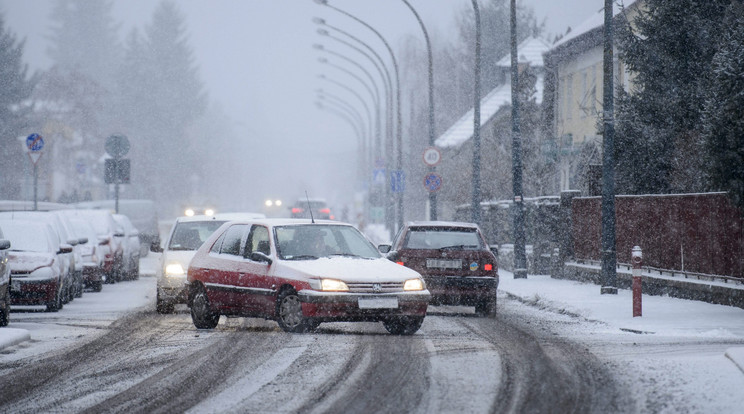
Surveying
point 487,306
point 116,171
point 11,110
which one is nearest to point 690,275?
point 487,306

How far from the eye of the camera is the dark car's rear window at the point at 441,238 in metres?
20.2

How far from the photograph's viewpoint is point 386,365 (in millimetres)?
11930

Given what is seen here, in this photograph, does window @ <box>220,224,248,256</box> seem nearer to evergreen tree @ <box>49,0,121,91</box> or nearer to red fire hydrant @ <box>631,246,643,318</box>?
red fire hydrant @ <box>631,246,643,318</box>

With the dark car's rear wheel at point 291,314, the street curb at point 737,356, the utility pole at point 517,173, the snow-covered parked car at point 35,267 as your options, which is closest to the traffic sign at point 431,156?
the utility pole at point 517,173

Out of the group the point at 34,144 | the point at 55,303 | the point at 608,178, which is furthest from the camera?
the point at 34,144

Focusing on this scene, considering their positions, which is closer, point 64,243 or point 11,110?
point 64,243

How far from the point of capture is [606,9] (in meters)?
23.0

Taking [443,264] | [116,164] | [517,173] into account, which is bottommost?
[443,264]

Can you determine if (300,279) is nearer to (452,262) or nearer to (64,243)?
(452,262)

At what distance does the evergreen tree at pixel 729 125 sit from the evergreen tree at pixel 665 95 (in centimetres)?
697

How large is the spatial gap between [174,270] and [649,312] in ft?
22.8

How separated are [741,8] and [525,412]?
12.4m

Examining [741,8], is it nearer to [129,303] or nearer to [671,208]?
[671,208]

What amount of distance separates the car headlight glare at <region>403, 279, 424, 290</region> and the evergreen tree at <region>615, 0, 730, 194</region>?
1081 cm
